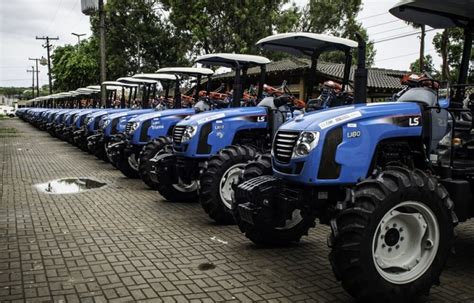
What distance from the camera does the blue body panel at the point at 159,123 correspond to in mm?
10945

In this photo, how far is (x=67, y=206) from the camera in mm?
8773

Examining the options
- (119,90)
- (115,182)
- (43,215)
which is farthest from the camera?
(119,90)

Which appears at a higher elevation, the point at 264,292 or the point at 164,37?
the point at 164,37

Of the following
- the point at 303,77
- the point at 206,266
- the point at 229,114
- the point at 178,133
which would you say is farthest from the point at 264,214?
the point at 303,77

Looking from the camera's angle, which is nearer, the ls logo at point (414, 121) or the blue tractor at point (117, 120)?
the ls logo at point (414, 121)

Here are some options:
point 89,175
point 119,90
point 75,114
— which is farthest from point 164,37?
point 89,175

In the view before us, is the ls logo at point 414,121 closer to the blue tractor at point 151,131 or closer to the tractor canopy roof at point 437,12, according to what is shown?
the tractor canopy roof at point 437,12

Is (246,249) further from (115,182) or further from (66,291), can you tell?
(115,182)

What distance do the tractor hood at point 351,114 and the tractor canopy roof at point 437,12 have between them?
3.33 feet

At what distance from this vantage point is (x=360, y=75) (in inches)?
202

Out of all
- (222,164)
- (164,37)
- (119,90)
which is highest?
(164,37)

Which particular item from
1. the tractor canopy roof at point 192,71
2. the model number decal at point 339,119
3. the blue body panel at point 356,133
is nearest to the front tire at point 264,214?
the blue body panel at point 356,133

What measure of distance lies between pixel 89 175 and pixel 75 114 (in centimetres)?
939

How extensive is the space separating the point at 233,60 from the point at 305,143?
14.7 ft
